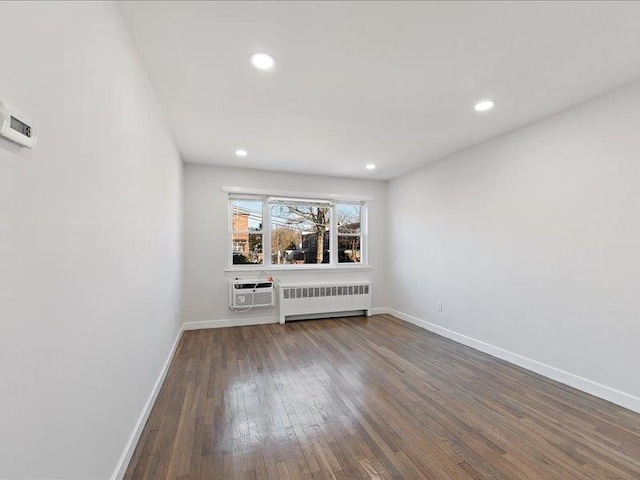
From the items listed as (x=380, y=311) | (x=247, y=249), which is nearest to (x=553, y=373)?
(x=380, y=311)

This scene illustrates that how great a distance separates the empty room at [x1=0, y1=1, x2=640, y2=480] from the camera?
100 centimetres

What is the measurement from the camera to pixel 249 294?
15.3ft

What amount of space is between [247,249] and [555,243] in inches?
161

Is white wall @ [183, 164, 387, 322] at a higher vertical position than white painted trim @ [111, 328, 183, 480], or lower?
higher

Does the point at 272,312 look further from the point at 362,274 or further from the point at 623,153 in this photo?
the point at 623,153

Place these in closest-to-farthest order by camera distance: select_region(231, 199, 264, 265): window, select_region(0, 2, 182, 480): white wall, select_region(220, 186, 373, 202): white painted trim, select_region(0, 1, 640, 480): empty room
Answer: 1. select_region(0, 2, 182, 480): white wall
2. select_region(0, 1, 640, 480): empty room
3. select_region(220, 186, 373, 202): white painted trim
4. select_region(231, 199, 264, 265): window

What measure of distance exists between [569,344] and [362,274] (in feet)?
10.6

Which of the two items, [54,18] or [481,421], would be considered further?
[481,421]

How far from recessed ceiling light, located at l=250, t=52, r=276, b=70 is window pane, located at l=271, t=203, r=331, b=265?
308cm

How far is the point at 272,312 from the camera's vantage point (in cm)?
496

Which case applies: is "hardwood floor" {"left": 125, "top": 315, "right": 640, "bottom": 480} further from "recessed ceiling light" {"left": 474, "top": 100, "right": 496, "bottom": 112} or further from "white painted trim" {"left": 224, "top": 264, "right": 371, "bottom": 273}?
"recessed ceiling light" {"left": 474, "top": 100, "right": 496, "bottom": 112}

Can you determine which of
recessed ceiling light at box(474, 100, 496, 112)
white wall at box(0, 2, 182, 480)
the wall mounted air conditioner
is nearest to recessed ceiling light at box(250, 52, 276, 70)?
white wall at box(0, 2, 182, 480)

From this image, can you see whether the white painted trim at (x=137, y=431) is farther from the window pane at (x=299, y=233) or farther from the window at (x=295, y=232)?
the window pane at (x=299, y=233)

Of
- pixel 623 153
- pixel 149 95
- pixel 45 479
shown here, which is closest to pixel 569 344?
pixel 623 153
